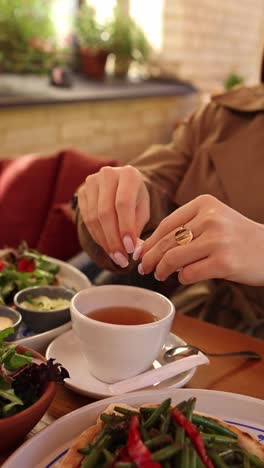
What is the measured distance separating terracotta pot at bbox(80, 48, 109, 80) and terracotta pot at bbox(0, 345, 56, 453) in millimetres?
3238

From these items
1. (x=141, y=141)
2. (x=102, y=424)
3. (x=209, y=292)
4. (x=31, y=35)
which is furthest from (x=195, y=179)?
(x=141, y=141)

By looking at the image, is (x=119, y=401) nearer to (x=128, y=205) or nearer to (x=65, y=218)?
(x=128, y=205)

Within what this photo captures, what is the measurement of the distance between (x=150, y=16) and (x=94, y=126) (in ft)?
3.66

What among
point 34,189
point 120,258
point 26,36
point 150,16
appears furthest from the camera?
point 150,16

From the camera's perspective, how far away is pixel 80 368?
2.71 feet

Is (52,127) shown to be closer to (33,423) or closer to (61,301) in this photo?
(61,301)

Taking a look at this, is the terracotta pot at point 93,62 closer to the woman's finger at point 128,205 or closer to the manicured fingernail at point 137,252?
the woman's finger at point 128,205

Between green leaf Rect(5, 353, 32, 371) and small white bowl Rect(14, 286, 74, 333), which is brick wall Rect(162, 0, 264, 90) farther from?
green leaf Rect(5, 353, 32, 371)

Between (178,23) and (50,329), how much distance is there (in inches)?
138

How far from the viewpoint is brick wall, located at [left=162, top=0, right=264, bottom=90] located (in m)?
4.01

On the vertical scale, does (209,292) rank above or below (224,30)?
below

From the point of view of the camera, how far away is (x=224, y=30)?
4.43 metres

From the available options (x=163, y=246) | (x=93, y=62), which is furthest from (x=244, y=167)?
(x=93, y=62)

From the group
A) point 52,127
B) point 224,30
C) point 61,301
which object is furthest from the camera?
point 224,30
